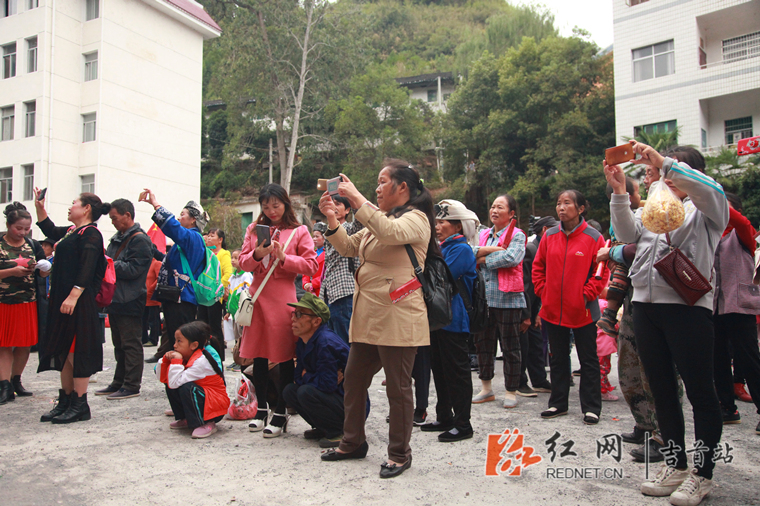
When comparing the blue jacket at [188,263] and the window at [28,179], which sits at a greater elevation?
the window at [28,179]

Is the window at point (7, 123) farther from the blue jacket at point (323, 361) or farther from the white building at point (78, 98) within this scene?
the blue jacket at point (323, 361)

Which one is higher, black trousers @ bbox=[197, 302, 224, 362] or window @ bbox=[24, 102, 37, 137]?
window @ bbox=[24, 102, 37, 137]

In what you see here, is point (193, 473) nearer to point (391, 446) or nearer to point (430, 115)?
point (391, 446)

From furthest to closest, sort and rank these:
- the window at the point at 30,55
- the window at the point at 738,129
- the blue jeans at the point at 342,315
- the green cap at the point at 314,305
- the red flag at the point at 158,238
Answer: the window at the point at 738,129 → the window at the point at 30,55 → the red flag at the point at 158,238 → the blue jeans at the point at 342,315 → the green cap at the point at 314,305

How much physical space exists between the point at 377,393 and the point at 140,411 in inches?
89.2

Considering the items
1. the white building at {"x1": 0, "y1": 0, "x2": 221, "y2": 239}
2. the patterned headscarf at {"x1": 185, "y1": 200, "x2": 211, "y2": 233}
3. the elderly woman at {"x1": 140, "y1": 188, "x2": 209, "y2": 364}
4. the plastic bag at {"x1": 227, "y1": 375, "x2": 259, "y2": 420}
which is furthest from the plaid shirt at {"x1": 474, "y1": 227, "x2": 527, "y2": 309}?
the white building at {"x1": 0, "y1": 0, "x2": 221, "y2": 239}

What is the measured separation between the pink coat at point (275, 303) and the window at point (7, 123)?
23.8m

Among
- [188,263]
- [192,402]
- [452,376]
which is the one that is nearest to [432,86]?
[188,263]

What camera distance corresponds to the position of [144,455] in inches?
146

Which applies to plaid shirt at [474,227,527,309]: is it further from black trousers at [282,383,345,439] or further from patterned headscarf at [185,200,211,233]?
patterned headscarf at [185,200,211,233]

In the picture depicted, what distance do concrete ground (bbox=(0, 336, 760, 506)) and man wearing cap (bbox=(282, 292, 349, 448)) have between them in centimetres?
23

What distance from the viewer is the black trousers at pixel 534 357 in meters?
5.75

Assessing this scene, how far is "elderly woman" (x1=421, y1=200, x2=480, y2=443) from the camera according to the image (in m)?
4.05

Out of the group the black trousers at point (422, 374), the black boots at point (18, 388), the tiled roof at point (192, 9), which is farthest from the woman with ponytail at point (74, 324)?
the tiled roof at point (192, 9)
